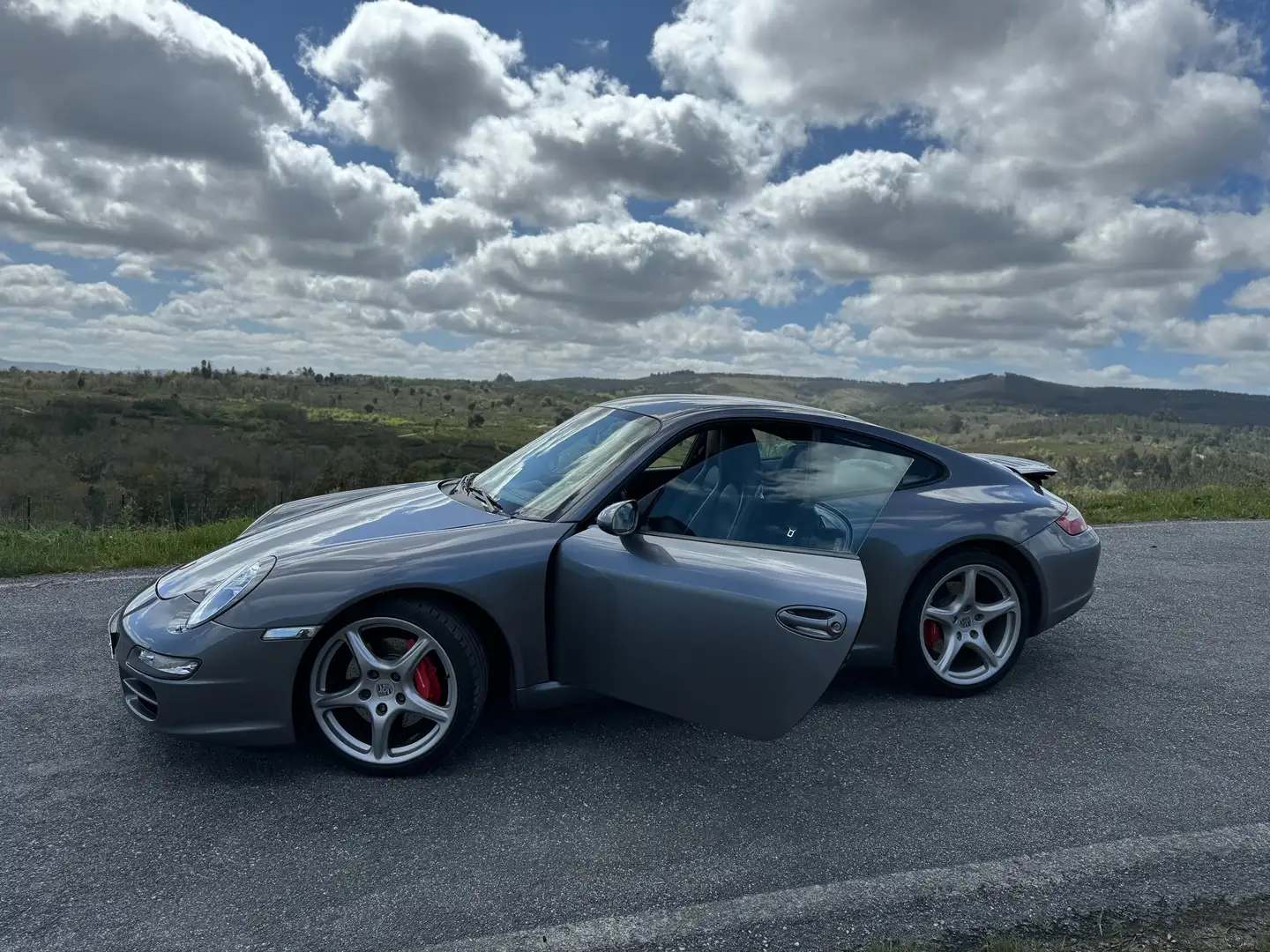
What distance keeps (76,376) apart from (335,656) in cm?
6850

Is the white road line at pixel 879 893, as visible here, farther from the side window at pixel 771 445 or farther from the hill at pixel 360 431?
the hill at pixel 360 431

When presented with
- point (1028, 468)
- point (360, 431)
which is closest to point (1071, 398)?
point (360, 431)

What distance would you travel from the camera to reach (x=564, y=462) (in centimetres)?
420

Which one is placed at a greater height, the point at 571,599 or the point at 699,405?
the point at 699,405

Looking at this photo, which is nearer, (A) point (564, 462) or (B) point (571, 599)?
(B) point (571, 599)

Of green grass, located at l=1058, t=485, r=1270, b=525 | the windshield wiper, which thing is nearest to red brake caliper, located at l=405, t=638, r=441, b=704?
the windshield wiper

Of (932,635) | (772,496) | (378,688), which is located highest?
(772,496)

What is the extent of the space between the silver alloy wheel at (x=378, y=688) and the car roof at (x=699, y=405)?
1.54 m

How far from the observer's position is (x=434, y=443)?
34906mm

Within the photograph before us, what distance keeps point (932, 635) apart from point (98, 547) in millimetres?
7045

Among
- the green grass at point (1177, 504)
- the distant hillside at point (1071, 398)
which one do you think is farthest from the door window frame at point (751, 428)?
the distant hillside at point (1071, 398)

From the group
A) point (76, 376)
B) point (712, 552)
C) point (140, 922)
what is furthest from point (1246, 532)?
point (76, 376)

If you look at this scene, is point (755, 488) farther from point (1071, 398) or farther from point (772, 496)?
point (1071, 398)

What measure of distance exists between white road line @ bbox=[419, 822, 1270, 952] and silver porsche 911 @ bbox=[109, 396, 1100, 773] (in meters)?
0.63
